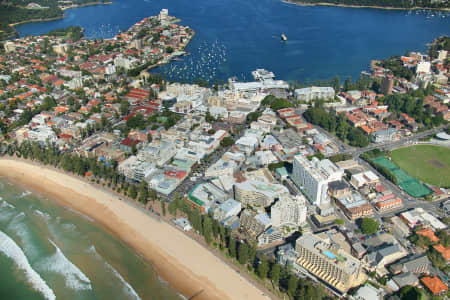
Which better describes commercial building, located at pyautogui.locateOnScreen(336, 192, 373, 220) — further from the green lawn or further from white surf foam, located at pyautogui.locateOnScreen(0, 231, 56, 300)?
white surf foam, located at pyautogui.locateOnScreen(0, 231, 56, 300)

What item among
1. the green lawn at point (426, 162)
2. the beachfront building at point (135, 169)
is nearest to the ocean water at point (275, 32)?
the green lawn at point (426, 162)

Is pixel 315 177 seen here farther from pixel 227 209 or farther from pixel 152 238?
pixel 152 238

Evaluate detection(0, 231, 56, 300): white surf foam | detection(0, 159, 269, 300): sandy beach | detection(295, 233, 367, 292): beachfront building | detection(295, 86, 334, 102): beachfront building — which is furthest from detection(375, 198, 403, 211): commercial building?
detection(0, 231, 56, 300): white surf foam

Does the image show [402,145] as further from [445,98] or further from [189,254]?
[189,254]

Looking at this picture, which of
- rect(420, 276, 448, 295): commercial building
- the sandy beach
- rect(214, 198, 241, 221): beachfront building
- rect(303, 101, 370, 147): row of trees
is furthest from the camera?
rect(303, 101, 370, 147): row of trees

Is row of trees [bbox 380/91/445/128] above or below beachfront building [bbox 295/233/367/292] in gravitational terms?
above

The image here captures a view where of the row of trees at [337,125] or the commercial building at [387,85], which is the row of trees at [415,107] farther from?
the row of trees at [337,125]

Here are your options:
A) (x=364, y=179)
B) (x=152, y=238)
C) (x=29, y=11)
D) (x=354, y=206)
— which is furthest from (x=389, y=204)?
(x=29, y=11)
